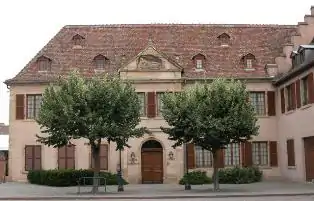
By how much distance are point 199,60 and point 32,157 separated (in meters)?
13.5

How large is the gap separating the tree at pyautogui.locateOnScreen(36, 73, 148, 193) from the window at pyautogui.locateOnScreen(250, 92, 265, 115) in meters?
12.6

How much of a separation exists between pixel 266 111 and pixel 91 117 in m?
15.4

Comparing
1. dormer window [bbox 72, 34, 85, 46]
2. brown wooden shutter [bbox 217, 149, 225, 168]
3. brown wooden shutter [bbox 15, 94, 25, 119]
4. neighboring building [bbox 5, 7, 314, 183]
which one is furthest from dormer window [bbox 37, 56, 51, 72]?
brown wooden shutter [bbox 217, 149, 225, 168]

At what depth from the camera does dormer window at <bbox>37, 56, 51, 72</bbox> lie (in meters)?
39.2

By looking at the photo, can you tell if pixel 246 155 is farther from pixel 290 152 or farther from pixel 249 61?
pixel 249 61

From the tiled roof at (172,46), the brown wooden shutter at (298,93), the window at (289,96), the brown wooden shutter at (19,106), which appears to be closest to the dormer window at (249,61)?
the tiled roof at (172,46)

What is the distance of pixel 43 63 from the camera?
39.4 meters

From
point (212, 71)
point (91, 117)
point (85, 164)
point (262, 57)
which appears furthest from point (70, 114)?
point (262, 57)

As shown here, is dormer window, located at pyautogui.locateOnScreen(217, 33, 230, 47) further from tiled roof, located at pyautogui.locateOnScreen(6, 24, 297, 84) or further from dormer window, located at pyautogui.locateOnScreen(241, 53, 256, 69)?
dormer window, located at pyautogui.locateOnScreen(241, 53, 256, 69)

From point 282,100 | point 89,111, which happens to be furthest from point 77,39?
point 282,100

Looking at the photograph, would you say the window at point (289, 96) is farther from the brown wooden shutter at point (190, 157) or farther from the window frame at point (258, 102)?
the brown wooden shutter at point (190, 157)

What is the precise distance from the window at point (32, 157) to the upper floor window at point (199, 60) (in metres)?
12.4

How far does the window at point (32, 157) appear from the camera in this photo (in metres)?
38.3

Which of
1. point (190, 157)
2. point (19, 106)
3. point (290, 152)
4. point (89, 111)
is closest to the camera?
point (89, 111)
